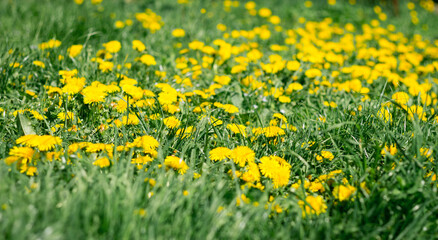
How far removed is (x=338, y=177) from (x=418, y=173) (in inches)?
14.2

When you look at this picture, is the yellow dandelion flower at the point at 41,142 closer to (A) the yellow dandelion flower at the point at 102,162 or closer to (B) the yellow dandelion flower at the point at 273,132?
(A) the yellow dandelion flower at the point at 102,162

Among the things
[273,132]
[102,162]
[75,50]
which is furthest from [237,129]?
[75,50]

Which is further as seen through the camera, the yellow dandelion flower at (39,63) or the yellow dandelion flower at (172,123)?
the yellow dandelion flower at (39,63)

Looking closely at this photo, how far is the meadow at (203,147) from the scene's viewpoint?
4.42 ft

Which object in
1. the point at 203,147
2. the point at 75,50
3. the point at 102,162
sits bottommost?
the point at 203,147

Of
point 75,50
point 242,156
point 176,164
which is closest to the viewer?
point 176,164

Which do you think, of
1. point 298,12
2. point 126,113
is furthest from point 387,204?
point 298,12

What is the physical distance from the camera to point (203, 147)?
1949mm

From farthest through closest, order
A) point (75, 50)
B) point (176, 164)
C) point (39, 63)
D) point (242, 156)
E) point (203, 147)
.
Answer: point (75, 50) < point (39, 63) < point (203, 147) < point (242, 156) < point (176, 164)

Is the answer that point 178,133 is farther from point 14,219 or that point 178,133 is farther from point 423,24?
point 423,24

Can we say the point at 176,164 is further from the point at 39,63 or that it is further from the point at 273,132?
the point at 39,63

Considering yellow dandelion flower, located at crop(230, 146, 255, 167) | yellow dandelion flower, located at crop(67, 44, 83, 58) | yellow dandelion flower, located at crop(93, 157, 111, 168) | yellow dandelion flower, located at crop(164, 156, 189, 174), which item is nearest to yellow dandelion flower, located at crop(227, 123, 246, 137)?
yellow dandelion flower, located at crop(230, 146, 255, 167)

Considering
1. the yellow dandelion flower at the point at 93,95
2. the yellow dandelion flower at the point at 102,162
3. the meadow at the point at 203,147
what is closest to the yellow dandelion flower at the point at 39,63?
the meadow at the point at 203,147

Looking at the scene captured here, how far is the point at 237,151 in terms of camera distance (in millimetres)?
1776
